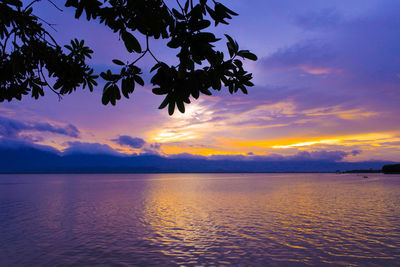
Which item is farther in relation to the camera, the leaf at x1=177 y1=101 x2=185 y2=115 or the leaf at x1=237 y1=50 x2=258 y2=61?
the leaf at x1=237 y1=50 x2=258 y2=61

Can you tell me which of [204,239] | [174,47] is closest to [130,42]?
[174,47]

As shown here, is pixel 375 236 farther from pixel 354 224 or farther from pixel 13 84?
pixel 13 84

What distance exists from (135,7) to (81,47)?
4952 millimetres

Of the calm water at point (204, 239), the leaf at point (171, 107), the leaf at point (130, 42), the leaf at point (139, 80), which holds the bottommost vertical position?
the calm water at point (204, 239)

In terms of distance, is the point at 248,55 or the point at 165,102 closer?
the point at 165,102

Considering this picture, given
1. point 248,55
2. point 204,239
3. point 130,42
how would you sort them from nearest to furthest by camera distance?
point 130,42, point 248,55, point 204,239

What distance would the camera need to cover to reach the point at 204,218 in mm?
24875

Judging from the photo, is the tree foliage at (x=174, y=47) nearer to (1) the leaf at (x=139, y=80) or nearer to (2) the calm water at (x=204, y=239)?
(1) the leaf at (x=139, y=80)

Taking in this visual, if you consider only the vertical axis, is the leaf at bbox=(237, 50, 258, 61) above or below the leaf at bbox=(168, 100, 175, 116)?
above

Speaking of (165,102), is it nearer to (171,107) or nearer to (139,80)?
(171,107)

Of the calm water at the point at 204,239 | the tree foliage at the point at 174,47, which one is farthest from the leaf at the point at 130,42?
the calm water at the point at 204,239

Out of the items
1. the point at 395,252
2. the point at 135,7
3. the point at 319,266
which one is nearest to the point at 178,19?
the point at 135,7

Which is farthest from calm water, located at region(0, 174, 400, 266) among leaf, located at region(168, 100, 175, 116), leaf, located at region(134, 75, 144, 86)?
leaf, located at region(168, 100, 175, 116)

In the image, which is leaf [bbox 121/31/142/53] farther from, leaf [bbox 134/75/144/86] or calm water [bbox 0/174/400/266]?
calm water [bbox 0/174/400/266]
